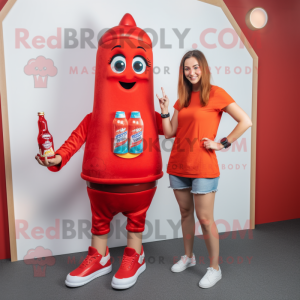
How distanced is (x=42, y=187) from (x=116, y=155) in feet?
2.16

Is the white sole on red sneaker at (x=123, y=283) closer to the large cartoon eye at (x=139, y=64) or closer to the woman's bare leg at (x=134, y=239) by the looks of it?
the woman's bare leg at (x=134, y=239)

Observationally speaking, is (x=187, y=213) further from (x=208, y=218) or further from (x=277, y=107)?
(x=277, y=107)

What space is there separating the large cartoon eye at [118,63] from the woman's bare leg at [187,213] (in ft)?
2.17

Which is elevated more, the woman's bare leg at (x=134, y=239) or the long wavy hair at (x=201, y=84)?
the long wavy hair at (x=201, y=84)

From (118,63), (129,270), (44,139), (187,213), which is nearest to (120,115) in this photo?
(118,63)

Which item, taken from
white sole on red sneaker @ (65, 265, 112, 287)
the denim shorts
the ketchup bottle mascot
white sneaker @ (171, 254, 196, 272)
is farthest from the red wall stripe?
white sole on red sneaker @ (65, 265, 112, 287)

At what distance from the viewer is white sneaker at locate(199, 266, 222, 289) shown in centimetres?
139

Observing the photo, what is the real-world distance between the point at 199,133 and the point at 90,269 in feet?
2.90

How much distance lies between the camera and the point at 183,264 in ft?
5.13

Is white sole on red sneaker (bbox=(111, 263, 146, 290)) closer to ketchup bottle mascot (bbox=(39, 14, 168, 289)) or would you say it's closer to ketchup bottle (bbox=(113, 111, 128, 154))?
ketchup bottle mascot (bbox=(39, 14, 168, 289))

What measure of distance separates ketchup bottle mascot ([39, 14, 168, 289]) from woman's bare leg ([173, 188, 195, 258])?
0.16 metres

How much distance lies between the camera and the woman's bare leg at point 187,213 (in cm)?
146

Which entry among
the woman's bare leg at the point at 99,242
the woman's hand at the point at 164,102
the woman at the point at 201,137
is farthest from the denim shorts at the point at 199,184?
the woman's bare leg at the point at 99,242

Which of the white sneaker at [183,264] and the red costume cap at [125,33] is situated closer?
the red costume cap at [125,33]
